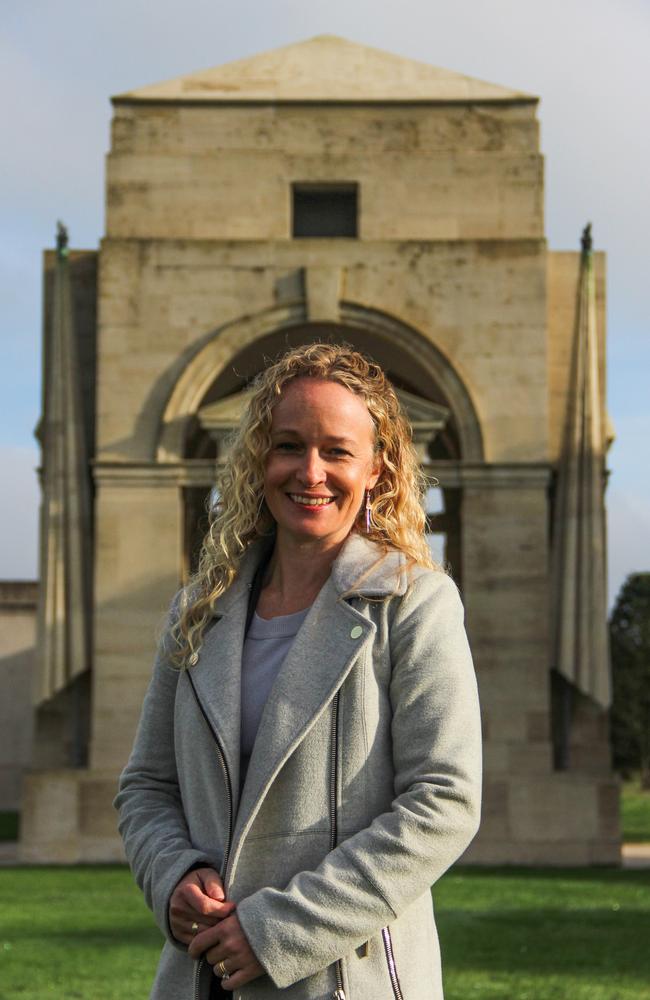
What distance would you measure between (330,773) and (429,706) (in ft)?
0.91

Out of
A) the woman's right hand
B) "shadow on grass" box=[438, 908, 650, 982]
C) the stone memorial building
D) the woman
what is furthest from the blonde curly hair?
the stone memorial building

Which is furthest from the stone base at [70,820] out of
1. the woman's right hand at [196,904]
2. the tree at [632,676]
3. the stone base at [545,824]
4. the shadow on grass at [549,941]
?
the tree at [632,676]

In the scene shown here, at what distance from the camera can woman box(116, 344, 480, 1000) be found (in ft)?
11.8

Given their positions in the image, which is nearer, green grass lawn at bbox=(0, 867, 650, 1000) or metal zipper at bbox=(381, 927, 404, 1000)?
metal zipper at bbox=(381, 927, 404, 1000)

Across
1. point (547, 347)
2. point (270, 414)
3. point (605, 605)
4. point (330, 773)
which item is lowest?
point (605, 605)

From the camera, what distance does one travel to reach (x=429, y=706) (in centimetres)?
372

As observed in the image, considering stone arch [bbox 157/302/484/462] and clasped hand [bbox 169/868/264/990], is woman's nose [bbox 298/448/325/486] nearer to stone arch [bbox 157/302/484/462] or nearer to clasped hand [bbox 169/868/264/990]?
clasped hand [bbox 169/868/264/990]

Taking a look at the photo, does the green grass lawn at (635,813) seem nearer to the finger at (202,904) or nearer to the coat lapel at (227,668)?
the coat lapel at (227,668)

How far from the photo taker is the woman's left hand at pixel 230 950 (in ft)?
11.7

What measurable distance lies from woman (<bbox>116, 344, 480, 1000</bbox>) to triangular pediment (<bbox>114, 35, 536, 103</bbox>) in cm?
2040

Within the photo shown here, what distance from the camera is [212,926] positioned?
144 inches

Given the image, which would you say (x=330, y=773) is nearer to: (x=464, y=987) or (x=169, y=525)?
(x=464, y=987)

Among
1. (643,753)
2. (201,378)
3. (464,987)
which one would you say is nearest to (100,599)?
(201,378)

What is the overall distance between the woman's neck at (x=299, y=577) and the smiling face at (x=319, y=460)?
0.10 ft
